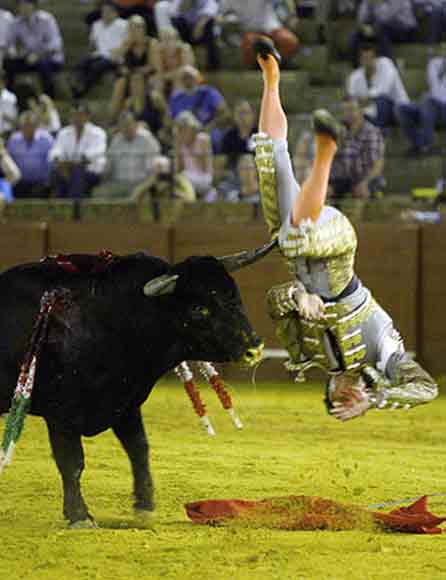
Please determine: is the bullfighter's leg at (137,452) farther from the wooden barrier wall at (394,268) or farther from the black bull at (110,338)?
the wooden barrier wall at (394,268)

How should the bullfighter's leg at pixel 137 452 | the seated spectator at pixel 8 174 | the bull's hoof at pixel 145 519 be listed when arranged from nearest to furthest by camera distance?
the bull's hoof at pixel 145 519
the bullfighter's leg at pixel 137 452
the seated spectator at pixel 8 174

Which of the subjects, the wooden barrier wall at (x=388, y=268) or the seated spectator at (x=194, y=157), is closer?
the wooden barrier wall at (x=388, y=268)

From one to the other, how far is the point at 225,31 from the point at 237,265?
32.0ft

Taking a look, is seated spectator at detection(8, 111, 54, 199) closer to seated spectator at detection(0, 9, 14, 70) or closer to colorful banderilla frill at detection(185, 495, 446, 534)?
seated spectator at detection(0, 9, 14, 70)

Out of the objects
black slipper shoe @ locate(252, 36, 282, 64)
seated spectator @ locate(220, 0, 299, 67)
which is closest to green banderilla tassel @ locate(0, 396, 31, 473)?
black slipper shoe @ locate(252, 36, 282, 64)

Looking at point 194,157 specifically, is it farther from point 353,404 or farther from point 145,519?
point 353,404

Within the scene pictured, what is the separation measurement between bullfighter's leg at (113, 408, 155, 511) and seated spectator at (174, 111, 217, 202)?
6.43 metres

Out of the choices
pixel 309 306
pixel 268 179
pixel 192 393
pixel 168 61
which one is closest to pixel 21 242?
pixel 168 61

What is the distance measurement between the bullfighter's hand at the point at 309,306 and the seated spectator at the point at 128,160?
7.66m

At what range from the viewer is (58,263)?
6367 millimetres

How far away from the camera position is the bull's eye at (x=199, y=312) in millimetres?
5992

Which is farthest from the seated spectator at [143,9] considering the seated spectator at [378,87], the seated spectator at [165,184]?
the seated spectator at [165,184]

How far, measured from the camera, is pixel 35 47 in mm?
15406

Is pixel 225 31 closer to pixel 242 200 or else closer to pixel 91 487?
pixel 242 200
